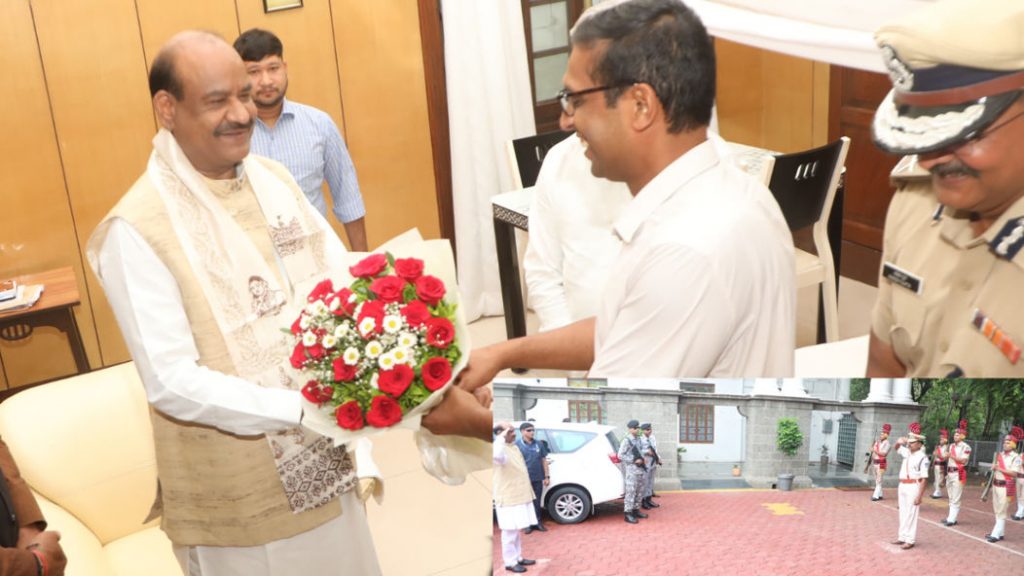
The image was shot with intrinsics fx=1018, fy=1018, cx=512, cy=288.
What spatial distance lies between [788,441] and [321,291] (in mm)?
1064

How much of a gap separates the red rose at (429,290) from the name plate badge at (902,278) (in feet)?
2.86

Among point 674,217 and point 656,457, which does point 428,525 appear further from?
point 656,457

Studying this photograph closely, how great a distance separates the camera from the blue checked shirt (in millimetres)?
4148

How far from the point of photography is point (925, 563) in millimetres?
1259

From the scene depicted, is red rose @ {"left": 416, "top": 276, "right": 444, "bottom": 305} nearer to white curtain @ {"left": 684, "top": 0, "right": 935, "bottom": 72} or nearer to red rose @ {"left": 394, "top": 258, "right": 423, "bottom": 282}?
red rose @ {"left": 394, "top": 258, "right": 423, "bottom": 282}

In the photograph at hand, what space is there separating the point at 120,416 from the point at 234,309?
120cm

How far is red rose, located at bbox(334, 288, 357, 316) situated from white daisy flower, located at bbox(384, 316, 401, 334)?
0.09m

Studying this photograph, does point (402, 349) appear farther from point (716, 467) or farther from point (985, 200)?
point (985, 200)

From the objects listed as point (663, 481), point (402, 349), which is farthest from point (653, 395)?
point (402, 349)

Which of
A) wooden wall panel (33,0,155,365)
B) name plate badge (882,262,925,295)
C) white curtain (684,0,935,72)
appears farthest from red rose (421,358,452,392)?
wooden wall panel (33,0,155,365)

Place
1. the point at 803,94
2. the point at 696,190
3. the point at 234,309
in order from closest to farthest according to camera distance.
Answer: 1. the point at 696,190
2. the point at 234,309
3. the point at 803,94

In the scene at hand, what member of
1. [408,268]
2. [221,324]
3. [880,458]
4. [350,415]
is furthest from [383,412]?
[880,458]

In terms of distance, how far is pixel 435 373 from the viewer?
1.97m

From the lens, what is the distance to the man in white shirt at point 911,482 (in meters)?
1.29
